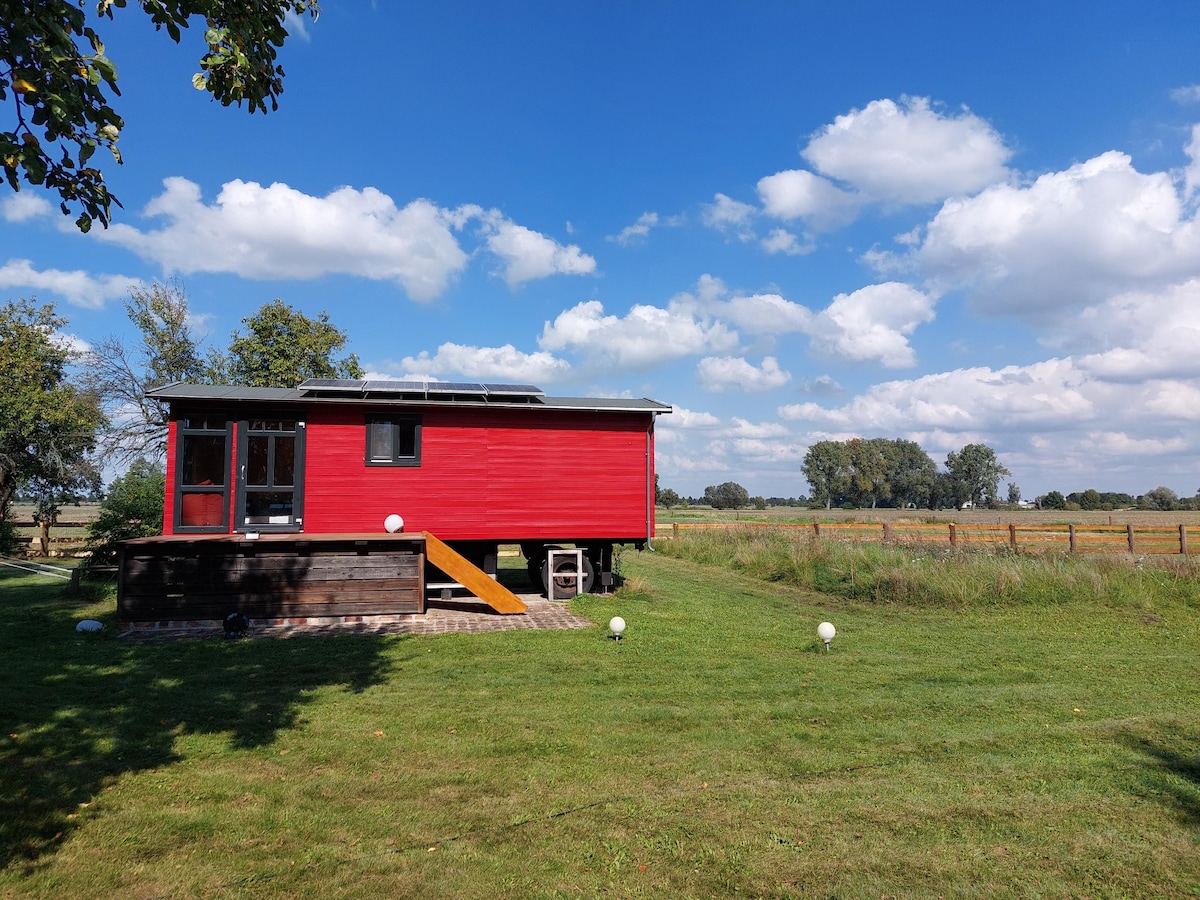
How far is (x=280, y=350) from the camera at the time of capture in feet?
97.1

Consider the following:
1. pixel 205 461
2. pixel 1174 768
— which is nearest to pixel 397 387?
pixel 205 461

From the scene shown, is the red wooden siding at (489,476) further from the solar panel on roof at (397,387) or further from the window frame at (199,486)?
the solar panel on roof at (397,387)

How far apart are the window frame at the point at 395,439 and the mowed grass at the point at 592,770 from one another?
14.5 feet

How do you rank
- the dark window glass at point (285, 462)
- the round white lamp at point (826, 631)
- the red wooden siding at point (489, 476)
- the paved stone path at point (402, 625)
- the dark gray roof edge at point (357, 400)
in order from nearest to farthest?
the round white lamp at point (826, 631)
the paved stone path at point (402, 625)
the dark gray roof edge at point (357, 400)
the red wooden siding at point (489, 476)
the dark window glass at point (285, 462)

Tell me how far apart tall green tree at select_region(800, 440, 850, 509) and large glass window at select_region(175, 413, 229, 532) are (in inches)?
3783

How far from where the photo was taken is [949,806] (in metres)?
4.59

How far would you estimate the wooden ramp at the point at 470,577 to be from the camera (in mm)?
12422

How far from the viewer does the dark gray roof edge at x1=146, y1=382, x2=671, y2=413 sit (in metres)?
12.2

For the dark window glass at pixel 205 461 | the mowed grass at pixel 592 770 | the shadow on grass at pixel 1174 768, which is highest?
the dark window glass at pixel 205 461

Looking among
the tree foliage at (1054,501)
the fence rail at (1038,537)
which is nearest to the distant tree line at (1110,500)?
the tree foliage at (1054,501)

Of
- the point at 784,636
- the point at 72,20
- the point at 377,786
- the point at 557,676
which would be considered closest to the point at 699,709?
the point at 557,676

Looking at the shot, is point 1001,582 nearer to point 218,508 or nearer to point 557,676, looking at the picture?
point 557,676

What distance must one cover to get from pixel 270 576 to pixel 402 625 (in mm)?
2381

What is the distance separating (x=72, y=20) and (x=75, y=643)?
888cm
